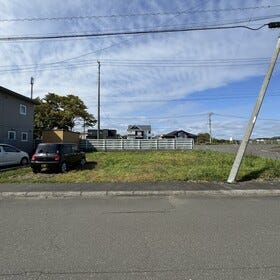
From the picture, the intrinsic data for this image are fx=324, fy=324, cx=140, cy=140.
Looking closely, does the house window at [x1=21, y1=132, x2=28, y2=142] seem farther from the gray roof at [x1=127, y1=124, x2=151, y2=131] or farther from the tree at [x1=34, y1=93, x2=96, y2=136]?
the gray roof at [x1=127, y1=124, x2=151, y2=131]

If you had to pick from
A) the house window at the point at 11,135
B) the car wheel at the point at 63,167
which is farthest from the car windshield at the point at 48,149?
the house window at the point at 11,135

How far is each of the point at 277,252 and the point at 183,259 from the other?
1477 mm

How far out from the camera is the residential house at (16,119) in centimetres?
2684

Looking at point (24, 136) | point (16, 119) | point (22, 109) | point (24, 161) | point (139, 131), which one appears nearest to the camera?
point (24, 161)

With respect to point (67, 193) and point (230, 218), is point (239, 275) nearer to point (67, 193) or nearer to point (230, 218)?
point (230, 218)

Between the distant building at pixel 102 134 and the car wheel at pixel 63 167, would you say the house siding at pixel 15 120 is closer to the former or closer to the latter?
the car wheel at pixel 63 167

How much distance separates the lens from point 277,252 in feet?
16.0

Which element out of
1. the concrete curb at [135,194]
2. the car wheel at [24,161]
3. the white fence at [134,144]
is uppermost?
the white fence at [134,144]

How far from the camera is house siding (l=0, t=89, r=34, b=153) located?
2681cm

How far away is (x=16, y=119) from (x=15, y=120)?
0.70 feet

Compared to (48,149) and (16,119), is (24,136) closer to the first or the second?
(16,119)

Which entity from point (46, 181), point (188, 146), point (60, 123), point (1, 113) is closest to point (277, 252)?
point (46, 181)

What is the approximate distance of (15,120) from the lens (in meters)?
29.0

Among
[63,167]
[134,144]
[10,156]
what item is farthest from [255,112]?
[134,144]
